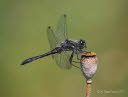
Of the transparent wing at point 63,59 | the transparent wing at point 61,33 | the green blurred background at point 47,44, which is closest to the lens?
the transparent wing at point 63,59

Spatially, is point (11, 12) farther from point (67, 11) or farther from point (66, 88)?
point (66, 88)

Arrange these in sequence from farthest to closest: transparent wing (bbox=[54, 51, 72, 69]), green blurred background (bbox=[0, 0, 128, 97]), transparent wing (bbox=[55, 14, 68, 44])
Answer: green blurred background (bbox=[0, 0, 128, 97]) → transparent wing (bbox=[55, 14, 68, 44]) → transparent wing (bbox=[54, 51, 72, 69])

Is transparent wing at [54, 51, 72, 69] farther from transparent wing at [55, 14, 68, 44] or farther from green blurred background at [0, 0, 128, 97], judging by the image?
green blurred background at [0, 0, 128, 97]

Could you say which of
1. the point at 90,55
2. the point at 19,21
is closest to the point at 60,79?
the point at 19,21

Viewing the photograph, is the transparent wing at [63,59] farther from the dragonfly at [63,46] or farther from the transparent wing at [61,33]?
the transparent wing at [61,33]

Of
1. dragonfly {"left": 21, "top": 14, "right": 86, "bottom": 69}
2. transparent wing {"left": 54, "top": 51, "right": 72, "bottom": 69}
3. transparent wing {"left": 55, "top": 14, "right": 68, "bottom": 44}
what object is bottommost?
transparent wing {"left": 54, "top": 51, "right": 72, "bottom": 69}

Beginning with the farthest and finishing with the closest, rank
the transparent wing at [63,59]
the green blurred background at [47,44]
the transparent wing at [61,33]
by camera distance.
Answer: the green blurred background at [47,44] < the transparent wing at [61,33] < the transparent wing at [63,59]

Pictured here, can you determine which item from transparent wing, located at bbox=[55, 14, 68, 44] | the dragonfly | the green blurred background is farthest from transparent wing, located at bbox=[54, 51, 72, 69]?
the green blurred background

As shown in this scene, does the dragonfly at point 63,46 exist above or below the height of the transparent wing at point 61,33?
below

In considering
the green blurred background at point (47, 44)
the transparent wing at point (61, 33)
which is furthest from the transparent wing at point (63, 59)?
the green blurred background at point (47, 44)
